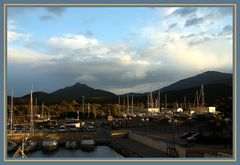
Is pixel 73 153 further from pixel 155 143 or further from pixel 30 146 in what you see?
pixel 155 143

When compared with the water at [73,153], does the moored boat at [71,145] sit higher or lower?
higher

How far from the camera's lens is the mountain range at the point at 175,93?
2064 inches

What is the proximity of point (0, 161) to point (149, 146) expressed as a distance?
49.9ft

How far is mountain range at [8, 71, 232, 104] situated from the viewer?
5244cm

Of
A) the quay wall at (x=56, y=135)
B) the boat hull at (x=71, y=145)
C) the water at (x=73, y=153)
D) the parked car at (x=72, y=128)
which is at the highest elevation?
the parked car at (x=72, y=128)

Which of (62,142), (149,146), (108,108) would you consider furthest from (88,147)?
(108,108)

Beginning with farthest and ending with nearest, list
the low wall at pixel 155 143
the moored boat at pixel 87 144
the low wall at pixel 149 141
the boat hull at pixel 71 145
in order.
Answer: the boat hull at pixel 71 145
the moored boat at pixel 87 144
the low wall at pixel 149 141
the low wall at pixel 155 143

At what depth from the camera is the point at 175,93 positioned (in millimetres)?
60375

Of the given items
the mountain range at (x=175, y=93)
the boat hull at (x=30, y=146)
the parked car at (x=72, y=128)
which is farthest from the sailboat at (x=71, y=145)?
the mountain range at (x=175, y=93)

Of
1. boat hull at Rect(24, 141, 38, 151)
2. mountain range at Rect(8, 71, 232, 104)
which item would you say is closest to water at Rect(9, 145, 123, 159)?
boat hull at Rect(24, 141, 38, 151)

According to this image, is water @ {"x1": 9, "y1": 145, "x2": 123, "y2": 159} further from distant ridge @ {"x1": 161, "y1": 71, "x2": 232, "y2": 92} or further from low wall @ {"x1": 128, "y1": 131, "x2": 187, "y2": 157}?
distant ridge @ {"x1": 161, "y1": 71, "x2": 232, "y2": 92}

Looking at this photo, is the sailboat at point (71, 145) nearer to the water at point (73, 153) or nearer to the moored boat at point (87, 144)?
the water at point (73, 153)

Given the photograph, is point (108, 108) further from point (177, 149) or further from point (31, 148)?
point (177, 149)

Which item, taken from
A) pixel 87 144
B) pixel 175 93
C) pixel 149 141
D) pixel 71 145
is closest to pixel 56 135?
pixel 71 145
